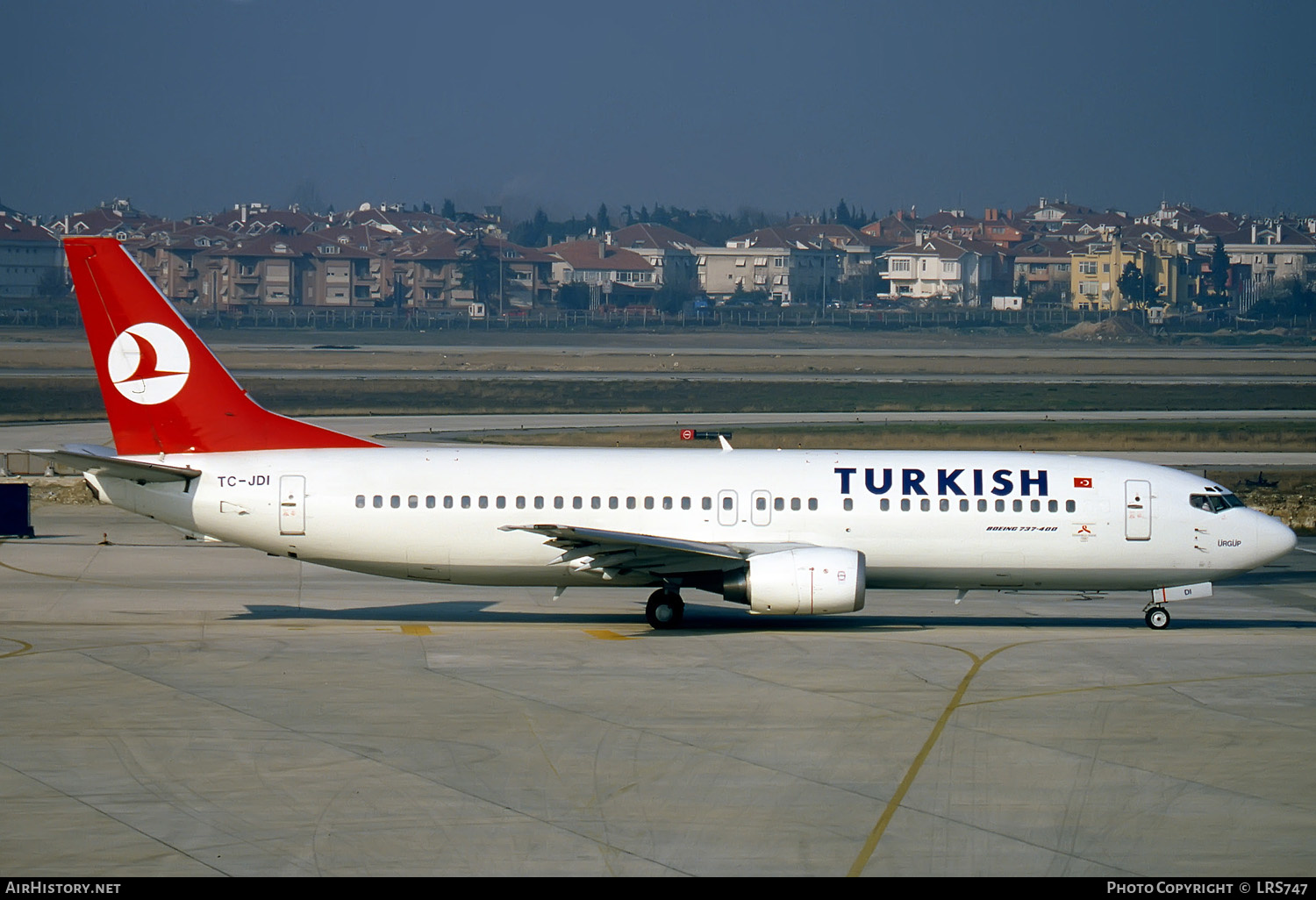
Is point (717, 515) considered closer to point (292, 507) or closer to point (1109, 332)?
point (292, 507)

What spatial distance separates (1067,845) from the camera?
15953mm

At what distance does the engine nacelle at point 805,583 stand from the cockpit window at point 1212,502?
7.73 m

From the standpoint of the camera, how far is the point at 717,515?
2922 centimetres

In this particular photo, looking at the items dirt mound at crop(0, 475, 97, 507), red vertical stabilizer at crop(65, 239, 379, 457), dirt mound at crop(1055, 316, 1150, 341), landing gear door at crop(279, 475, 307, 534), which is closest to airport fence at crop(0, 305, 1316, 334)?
dirt mound at crop(1055, 316, 1150, 341)

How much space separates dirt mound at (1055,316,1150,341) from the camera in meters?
154

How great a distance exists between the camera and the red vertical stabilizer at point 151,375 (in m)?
29.1

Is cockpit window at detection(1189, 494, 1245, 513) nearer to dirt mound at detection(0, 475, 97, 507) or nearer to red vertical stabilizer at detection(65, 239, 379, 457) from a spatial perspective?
red vertical stabilizer at detection(65, 239, 379, 457)

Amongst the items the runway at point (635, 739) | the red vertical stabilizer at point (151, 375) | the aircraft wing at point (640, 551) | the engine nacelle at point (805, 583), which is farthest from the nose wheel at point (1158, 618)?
the red vertical stabilizer at point (151, 375)

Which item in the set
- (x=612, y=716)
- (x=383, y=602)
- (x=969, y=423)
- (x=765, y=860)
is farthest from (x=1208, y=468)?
(x=765, y=860)

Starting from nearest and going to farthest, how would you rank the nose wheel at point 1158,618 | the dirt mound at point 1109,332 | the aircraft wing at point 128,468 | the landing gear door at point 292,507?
1. the aircraft wing at point 128,468
2. the landing gear door at point 292,507
3. the nose wheel at point 1158,618
4. the dirt mound at point 1109,332

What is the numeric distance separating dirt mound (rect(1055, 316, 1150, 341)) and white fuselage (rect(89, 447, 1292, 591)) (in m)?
130

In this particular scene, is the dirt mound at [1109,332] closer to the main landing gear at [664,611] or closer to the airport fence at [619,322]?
the airport fence at [619,322]

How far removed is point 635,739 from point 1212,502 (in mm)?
15646

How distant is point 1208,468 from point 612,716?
36.7 metres
